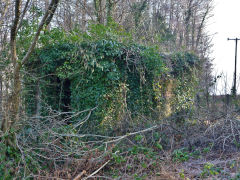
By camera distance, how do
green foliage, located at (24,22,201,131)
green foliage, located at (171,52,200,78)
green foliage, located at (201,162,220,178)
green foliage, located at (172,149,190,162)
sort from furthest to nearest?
green foliage, located at (171,52,200,78)
green foliage, located at (24,22,201,131)
green foliage, located at (172,149,190,162)
green foliage, located at (201,162,220,178)

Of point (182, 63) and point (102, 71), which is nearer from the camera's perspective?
point (102, 71)

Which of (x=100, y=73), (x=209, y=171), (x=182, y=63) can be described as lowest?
(x=209, y=171)

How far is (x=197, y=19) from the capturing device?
82.2ft

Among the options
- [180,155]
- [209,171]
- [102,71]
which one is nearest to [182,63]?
[102,71]

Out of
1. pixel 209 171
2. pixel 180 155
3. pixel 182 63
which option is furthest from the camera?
pixel 182 63

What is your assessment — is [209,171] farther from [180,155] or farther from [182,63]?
[182,63]

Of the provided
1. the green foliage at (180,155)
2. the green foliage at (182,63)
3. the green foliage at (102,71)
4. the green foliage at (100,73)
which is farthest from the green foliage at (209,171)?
the green foliage at (182,63)

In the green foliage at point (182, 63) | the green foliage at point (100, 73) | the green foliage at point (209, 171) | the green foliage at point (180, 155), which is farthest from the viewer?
the green foliage at point (182, 63)

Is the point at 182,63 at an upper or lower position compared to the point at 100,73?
upper

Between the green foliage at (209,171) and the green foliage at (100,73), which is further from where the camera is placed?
the green foliage at (100,73)

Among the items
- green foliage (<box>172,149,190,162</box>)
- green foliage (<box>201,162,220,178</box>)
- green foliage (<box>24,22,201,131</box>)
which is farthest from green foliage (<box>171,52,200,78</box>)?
green foliage (<box>201,162,220,178</box>)

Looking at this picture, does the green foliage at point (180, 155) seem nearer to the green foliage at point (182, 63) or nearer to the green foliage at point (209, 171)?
the green foliage at point (209, 171)

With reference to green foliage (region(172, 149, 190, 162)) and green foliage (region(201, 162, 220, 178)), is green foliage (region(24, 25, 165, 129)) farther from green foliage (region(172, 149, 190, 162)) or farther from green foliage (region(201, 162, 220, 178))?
green foliage (region(201, 162, 220, 178))

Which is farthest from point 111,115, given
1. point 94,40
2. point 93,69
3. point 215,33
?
point 215,33
